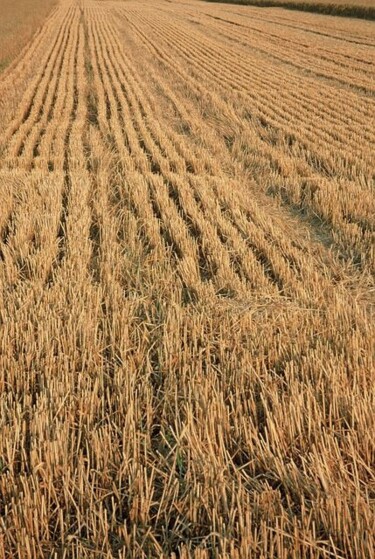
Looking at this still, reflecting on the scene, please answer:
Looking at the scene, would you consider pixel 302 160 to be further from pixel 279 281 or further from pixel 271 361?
pixel 271 361

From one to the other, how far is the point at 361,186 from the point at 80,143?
15.7 ft

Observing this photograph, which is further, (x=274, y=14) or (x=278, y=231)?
(x=274, y=14)

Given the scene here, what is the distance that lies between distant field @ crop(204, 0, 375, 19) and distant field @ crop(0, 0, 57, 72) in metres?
17.7

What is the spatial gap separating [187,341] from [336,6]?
37.8 m

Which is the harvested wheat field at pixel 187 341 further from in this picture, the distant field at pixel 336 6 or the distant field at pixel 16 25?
the distant field at pixel 336 6

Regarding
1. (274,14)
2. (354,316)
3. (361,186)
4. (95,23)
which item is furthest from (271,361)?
(274,14)

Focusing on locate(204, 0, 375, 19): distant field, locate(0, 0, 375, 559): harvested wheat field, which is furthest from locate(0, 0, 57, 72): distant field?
locate(204, 0, 375, 19): distant field

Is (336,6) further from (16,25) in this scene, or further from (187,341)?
(187,341)

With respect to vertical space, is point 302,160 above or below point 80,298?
above

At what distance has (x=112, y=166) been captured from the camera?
815cm

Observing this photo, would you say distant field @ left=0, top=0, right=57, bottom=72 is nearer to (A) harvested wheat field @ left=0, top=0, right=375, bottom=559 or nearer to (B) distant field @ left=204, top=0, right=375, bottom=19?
(A) harvested wheat field @ left=0, top=0, right=375, bottom=559

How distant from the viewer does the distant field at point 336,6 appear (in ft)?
108

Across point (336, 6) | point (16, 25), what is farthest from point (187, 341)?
point (336, 6)

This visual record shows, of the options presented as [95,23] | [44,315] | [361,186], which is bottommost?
[44,315]
